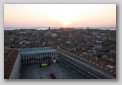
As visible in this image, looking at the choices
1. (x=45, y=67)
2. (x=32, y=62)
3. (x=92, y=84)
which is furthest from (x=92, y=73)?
(x=32, y=62)

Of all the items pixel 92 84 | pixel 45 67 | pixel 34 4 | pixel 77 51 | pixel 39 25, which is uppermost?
pixel 34 4

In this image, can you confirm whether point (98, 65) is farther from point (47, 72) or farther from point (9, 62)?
point (9, 62)

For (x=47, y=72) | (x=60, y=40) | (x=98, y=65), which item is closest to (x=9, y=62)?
(x=47, y=72)

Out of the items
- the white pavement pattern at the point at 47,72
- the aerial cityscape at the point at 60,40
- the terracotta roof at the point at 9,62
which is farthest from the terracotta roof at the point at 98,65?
the terracotta roof at the point at 9,62

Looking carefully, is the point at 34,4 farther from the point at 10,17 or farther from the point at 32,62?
the point at 32,62

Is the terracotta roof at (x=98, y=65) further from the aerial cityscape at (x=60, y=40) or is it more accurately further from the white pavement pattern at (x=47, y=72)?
the white pavement pattern at (x=47, y=72)

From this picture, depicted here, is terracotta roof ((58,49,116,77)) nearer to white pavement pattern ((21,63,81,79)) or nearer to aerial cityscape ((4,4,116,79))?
aerial cityscape ((4,4,116,79))

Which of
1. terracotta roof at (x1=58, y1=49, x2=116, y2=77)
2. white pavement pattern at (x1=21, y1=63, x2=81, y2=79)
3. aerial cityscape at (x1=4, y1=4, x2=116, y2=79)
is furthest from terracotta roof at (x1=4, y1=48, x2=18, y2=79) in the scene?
terracotta roof at (x1=58, y1=49, x2=116, y2=77)
